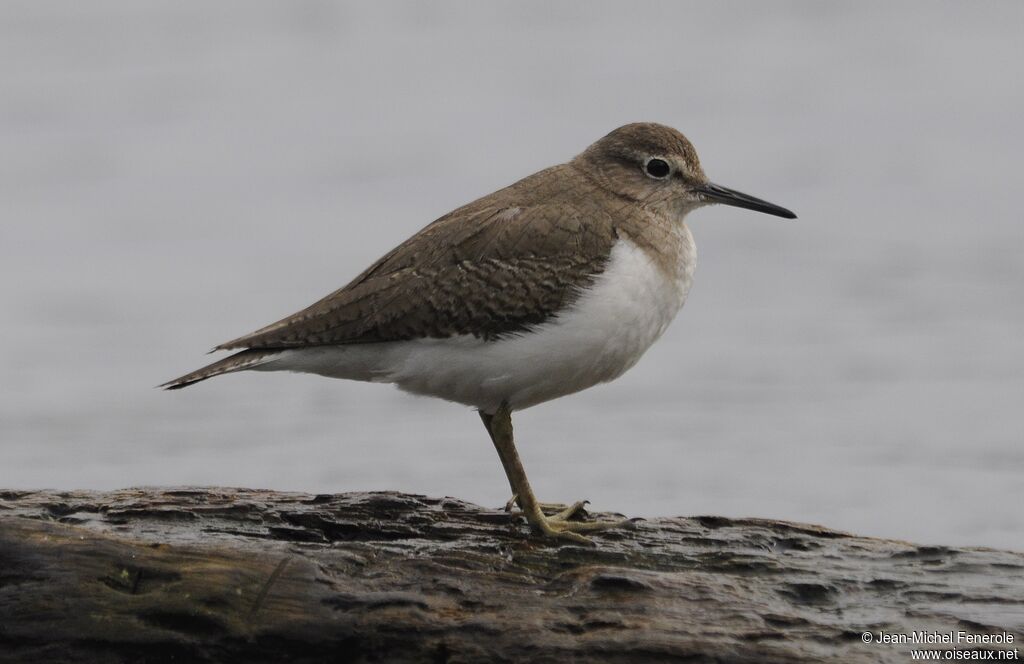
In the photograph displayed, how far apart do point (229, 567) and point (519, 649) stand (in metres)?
1.43

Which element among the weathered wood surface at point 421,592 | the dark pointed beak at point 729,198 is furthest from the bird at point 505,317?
the weathered wood surface at point 421,592

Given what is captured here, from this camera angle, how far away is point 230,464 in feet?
51.2

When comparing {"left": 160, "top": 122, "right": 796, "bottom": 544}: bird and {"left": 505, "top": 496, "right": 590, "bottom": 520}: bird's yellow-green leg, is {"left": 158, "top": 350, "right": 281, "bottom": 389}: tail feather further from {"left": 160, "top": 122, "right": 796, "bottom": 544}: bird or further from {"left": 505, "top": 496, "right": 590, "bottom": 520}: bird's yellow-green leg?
{"left": 505, "top": 496, "right": 590, "bottom": 520}: bird's yellow-green leg

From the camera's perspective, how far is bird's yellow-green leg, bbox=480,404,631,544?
358 inches

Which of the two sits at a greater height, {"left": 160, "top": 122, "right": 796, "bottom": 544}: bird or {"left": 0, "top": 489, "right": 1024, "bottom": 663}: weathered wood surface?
{"left": 160, "top": 122, "right": 796, "bottom": 544}: bird

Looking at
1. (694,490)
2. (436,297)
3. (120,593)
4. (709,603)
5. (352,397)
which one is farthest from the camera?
(352,397)

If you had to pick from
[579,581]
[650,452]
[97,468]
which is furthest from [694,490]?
[579,581]

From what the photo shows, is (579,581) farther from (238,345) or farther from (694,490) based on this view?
(694,490)

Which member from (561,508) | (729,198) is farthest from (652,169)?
(561,508)

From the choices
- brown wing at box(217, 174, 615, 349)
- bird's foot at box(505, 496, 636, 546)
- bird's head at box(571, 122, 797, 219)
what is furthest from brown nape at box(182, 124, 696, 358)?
bird's foot at box(505, 496, 636, 546)

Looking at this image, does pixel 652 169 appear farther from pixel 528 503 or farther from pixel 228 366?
pixel 228 366

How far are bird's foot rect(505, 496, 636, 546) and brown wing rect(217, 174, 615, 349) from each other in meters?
1.13

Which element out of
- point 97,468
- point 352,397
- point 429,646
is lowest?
point 429,646

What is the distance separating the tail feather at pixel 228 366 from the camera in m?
9.18
